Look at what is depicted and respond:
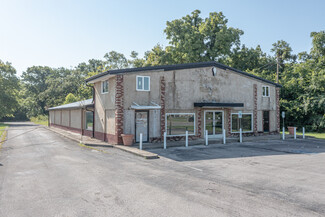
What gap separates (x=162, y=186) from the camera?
24.5ft

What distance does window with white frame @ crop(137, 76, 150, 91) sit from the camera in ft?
53.9

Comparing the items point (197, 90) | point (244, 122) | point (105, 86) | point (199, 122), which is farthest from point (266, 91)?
point (105, 86)

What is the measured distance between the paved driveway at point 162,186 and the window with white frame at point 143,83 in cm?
571

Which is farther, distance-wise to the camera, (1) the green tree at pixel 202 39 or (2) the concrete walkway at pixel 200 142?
(1) the green tree at pixel 202 39

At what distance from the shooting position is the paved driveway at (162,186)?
18.7ft

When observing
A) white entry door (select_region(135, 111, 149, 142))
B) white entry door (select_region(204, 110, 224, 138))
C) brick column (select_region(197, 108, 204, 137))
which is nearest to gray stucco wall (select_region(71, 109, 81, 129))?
white entry door (select_region(135, 111, 149, 142))

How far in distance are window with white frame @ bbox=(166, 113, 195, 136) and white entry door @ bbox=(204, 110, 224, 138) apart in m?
1.42

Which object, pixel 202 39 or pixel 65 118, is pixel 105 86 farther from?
pixel 202 39

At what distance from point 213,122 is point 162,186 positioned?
502 inches

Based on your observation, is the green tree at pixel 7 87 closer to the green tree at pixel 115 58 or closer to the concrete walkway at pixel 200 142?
the green tree at pixel 115 58

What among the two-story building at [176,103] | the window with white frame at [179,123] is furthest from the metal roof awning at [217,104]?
the window with white frame at [179,123]

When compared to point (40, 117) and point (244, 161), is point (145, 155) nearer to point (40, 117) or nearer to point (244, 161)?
point (244, 161)

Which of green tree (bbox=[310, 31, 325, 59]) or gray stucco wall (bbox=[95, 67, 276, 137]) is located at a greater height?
green tree (bbox=[310, 31, 325, 59])

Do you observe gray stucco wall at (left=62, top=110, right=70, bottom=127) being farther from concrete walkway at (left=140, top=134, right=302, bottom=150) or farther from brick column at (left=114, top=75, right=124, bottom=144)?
concrete walkway at (left=140, top=134, right=302, bottom=150)
